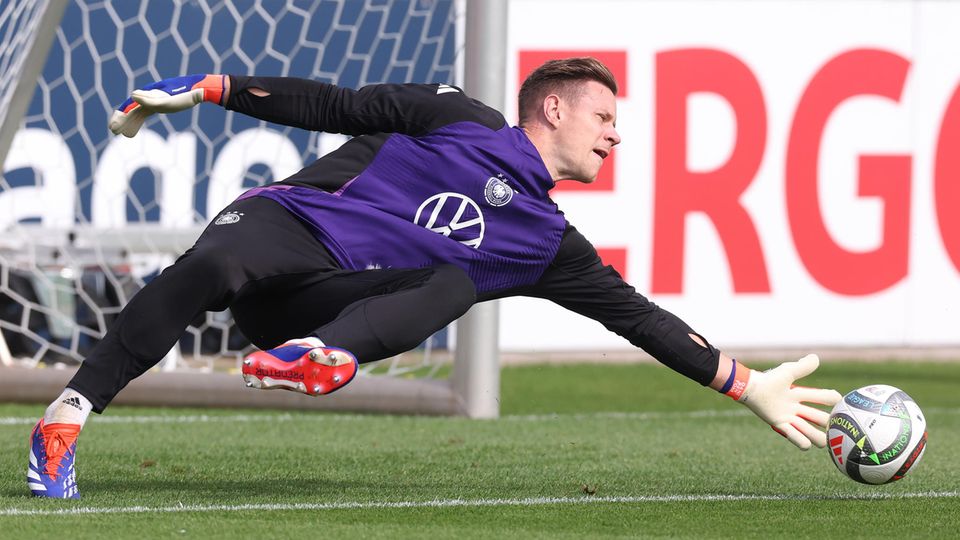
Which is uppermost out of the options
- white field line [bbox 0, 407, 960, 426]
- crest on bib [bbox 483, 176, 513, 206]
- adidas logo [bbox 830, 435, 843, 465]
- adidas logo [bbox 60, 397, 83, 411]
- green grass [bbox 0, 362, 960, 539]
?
crest on bib [bbox 483, 176, 513, 206]

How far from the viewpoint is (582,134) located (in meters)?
4.51

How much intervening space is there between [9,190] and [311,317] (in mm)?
6655

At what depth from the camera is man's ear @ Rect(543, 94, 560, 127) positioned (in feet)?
14.9

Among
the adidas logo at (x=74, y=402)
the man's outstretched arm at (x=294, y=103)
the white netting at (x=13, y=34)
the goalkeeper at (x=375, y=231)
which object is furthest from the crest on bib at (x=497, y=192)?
the white netting at (x=13, y=34)

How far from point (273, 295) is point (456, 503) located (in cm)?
81

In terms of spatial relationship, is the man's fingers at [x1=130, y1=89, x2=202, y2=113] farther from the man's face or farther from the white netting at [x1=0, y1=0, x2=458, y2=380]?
the white netting at [x1=0, y1=0, x2=458, y2=380]

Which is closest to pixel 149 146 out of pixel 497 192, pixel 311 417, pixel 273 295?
pixel 311 417

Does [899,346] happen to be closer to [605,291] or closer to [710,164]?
[710,164]

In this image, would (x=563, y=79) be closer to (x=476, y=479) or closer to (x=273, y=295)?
(x=273, y=295)

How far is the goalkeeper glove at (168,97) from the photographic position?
425 centimetres

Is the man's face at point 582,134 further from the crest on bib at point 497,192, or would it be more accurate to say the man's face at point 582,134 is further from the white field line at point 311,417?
the white field line at point 311,417

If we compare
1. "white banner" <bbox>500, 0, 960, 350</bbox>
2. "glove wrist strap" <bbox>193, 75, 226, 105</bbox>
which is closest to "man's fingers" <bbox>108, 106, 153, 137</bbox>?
"glove wrist strap" <bbox>193, 75, 226, 105</bbox>

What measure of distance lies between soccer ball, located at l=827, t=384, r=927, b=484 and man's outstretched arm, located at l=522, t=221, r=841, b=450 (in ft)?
0.19

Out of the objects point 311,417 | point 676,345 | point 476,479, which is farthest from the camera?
point 311,417
